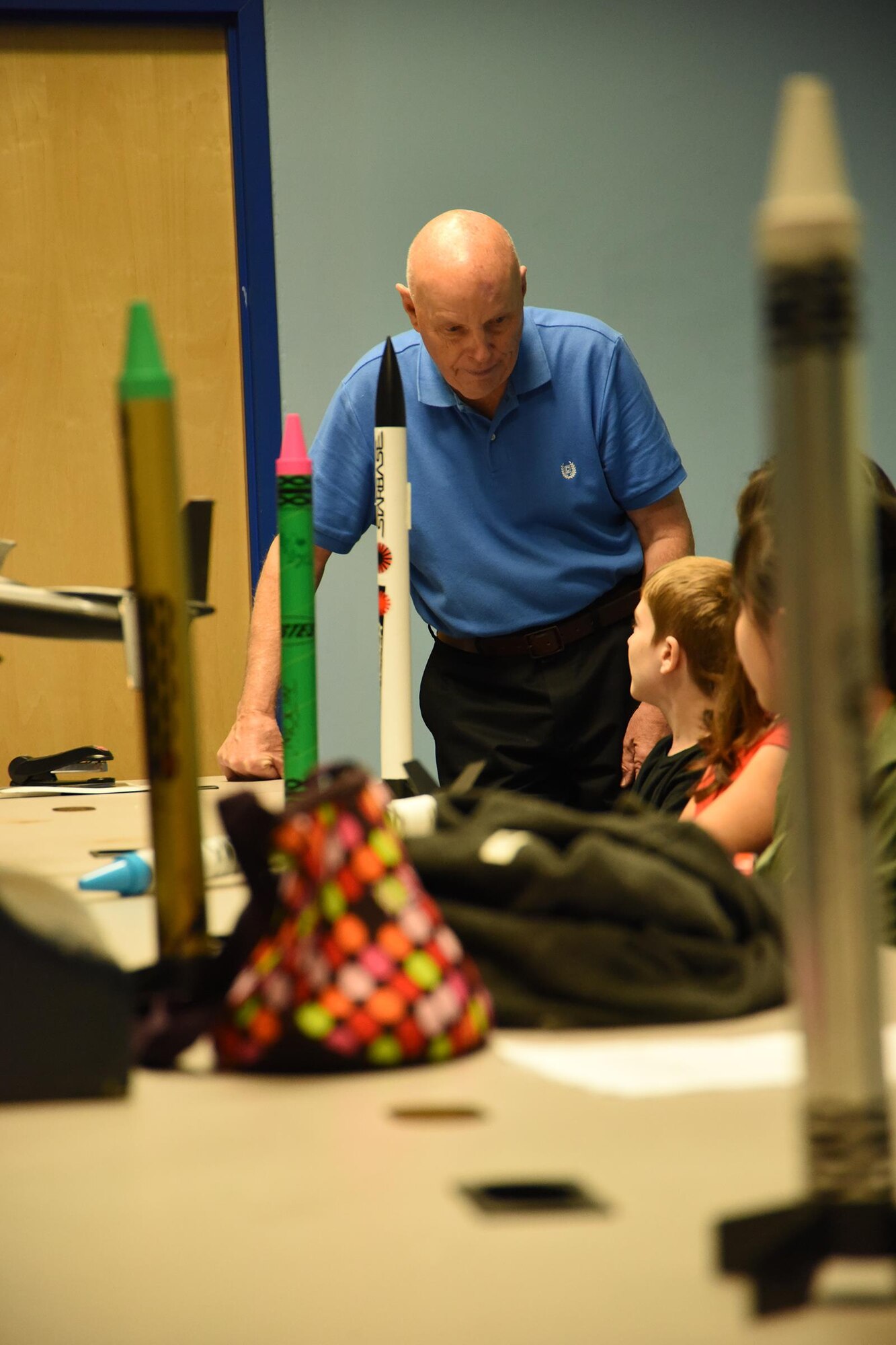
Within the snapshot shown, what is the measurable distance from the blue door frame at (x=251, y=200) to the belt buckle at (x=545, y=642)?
1.17 meters

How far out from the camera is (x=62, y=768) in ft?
6.64

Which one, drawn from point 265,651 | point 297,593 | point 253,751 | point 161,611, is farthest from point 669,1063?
point 265,651

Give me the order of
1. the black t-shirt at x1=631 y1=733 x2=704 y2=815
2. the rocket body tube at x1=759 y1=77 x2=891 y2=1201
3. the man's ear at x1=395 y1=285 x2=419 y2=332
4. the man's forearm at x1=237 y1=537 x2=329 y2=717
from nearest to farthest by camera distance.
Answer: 1. the rocket body tube at x1=759 y1=77 x2=891 y2=1201
2. the black t-shirt at x1=631 y1=733 x2=704 y2=815
3. the man's forearm at x1=237 y1=537 x2=329 y2=717
4. the man's ear at x1=395 y1=285 x2=419 y2=332

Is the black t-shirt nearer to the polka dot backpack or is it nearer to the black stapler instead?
the black stapler

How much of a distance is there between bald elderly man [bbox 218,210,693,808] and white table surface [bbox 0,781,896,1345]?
5.47 feet

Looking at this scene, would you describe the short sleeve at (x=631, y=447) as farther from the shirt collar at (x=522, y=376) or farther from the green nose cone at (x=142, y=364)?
the green nose cone at (x=142, y=364)

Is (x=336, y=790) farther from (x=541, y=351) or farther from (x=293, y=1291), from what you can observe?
(x=541, y=351)

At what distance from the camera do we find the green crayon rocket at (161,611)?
1.74 ft

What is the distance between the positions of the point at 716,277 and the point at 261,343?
1.08m

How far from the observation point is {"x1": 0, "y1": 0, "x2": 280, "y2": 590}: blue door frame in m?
3.13

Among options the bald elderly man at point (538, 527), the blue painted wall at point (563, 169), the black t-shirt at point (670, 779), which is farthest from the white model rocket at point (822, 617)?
the blue painted wall at point (563, 169)

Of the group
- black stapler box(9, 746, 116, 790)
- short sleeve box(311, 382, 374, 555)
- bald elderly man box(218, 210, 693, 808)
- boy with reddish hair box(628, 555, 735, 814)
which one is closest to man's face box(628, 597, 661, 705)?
boy with reddish hair box(628, 555, 735, 814)

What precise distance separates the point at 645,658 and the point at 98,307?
192cm

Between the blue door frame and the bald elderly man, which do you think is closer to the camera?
the bald elderly man
